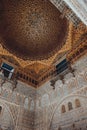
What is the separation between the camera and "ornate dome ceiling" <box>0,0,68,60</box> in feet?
27.7

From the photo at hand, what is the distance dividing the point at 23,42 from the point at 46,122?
5704 millimetres

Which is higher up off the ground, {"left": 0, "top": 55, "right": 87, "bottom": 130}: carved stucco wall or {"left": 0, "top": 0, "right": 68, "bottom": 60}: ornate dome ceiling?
{"left": 0, "top": 0, "right": 68, "bottom": 60}: ornate dome ceiling

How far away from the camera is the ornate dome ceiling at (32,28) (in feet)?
27.7

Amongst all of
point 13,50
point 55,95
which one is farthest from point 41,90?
point 13,50

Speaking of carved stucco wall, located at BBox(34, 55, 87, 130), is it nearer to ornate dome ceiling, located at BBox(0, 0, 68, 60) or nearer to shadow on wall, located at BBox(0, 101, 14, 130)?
shadow on wall, located at BBox(0, 101, 14, 130)

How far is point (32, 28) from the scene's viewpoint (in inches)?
368

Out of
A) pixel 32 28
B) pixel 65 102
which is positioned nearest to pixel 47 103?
pixel 65 102

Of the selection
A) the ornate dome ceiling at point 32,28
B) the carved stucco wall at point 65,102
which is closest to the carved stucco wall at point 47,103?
the carved stucco wall at point 65,102

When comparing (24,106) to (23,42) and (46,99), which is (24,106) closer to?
(46,99)

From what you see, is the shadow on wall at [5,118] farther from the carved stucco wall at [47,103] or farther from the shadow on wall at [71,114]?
the shadow on wall at [71,114]

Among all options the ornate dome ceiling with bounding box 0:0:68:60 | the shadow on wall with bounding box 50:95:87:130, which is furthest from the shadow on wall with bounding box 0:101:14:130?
the ornate dome ceiling with bounding box 0:0:68:60

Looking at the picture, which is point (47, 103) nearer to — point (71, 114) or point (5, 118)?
point (71, 114)

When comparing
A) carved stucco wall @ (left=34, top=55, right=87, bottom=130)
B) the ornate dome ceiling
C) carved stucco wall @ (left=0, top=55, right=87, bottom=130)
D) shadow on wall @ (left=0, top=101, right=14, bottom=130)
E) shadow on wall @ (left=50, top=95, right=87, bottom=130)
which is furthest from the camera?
the ornate dome ceiling

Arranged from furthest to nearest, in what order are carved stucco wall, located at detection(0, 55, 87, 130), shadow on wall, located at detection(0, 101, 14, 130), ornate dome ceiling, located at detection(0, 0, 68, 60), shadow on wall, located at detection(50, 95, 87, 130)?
ornate dome ceiling, located at detection(0, 0, 68, 60)
shadow on wall, located at detection(0, 101, 14, 130)
carved stucco wall, located at detection(0, 55, 87, 130)
shadow on wall, located at detection(50, 95, 87, 130)
